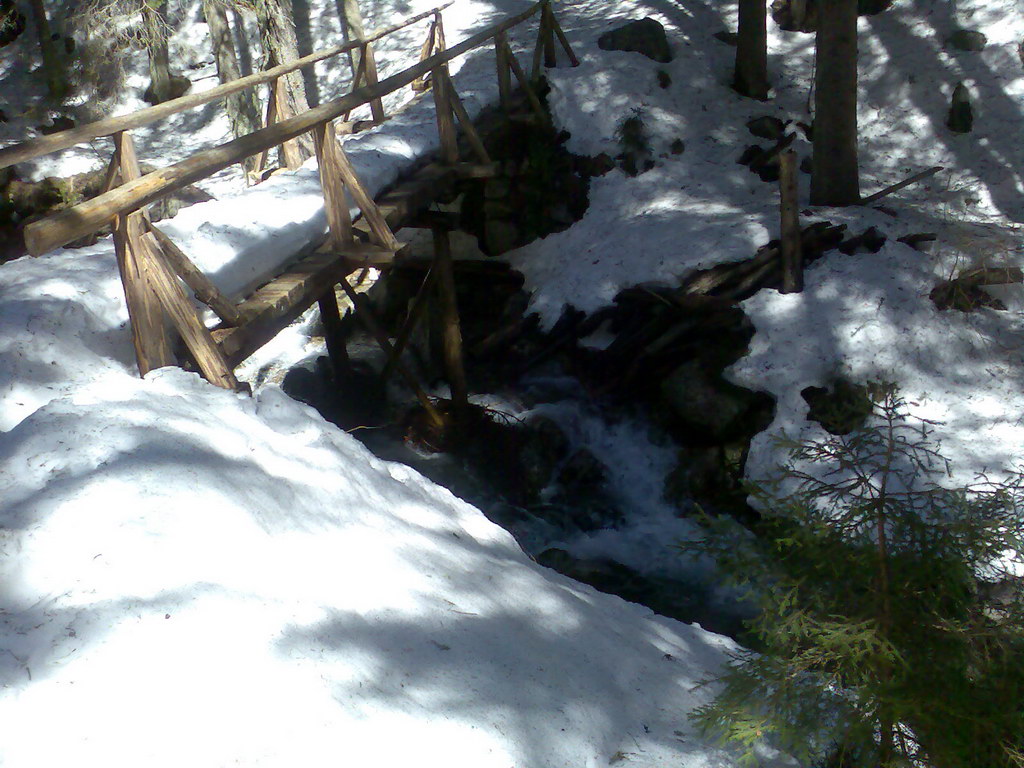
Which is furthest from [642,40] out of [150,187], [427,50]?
[150,187]

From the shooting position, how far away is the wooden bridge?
3799 millimetres

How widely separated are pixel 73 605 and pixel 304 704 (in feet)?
2.34

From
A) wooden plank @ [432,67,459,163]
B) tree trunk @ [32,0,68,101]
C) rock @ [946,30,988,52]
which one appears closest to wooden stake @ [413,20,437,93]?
wooden plank @ [432,67,459,163]

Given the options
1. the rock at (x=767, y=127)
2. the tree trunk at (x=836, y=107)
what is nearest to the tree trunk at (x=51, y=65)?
the rock at (x=767, y=127)

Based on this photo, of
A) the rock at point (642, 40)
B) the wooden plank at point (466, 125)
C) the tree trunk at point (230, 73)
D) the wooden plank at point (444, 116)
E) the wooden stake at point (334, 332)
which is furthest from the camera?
the rock at point (642, 40)

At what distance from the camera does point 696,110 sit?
1174 cm

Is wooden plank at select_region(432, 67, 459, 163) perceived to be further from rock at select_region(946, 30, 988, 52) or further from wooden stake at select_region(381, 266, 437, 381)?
rock at select_region(946, 30, 988, 52)

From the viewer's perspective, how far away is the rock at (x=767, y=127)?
37.2 ft

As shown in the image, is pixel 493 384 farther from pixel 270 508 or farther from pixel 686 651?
pixel 270 508

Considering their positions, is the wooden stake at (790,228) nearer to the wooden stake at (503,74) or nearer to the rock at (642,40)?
the wooden stake at (503,74)

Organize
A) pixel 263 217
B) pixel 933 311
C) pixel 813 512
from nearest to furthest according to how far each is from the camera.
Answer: pixel 813 512
pixel 263 217
pixel 933 311

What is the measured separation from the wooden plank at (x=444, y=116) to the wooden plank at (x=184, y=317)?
4.69m

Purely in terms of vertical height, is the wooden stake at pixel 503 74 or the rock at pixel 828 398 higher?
the wooden stake at pixel 503 74

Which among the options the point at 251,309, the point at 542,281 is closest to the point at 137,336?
the point at 251,309
